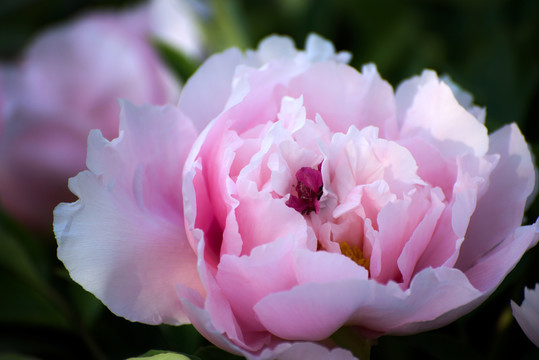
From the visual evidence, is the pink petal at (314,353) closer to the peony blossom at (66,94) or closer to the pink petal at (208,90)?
the pink petal at (208,90)

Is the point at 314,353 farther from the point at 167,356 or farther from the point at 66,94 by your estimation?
the point at 66,94

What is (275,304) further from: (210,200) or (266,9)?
(266,9)

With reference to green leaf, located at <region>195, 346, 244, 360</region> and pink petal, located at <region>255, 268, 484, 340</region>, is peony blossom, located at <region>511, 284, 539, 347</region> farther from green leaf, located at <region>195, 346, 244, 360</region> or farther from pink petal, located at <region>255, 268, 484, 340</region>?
green leaf, located at <region>195, 346, 244, 360</region>

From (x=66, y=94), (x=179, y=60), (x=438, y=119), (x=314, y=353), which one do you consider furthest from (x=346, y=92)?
(x=66, y=94)

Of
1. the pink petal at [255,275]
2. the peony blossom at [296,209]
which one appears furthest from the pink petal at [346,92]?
the pink petal at [255,275]

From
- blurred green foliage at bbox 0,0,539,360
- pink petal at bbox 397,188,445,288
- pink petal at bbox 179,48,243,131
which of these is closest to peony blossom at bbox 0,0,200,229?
blurred green foliage at bbox 0,0,539,360
